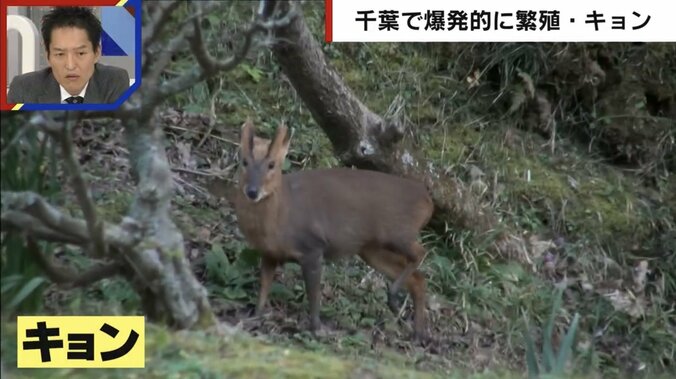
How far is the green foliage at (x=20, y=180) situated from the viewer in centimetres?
350

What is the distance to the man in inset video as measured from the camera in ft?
12.1

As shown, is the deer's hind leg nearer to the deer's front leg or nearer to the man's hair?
the deer's front leg

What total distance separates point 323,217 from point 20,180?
1277 millimetres

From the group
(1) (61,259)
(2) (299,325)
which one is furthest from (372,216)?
(1) (61,259)

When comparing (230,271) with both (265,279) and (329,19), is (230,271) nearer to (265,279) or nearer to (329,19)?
(265,279)

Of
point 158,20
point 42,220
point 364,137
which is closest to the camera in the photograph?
point 42,220

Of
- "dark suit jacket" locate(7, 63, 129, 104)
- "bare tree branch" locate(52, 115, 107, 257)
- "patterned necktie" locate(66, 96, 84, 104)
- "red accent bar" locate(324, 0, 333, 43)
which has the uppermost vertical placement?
"red accent bar" locate(324, 0, 333, 43)

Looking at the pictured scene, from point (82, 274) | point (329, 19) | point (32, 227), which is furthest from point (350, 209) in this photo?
point (32, 227)

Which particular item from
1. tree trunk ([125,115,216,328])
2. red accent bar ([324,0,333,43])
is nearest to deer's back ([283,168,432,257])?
red accent bar ([324,0,333,43])

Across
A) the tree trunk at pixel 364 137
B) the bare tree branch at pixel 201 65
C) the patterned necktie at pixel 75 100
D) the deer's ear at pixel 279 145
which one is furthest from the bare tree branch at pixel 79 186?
the tree trunk at pixel 364 137

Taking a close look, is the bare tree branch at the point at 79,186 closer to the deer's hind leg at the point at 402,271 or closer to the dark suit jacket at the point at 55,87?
the dark suit jacket at the point at 55,87
